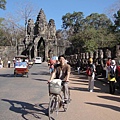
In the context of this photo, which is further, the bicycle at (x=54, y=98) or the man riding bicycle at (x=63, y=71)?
the man riding bicycle at (x=63, y=71)

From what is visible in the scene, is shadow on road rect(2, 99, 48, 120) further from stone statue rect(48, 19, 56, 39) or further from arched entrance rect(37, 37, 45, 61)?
stone statue rect(48, 19, 56, 39)

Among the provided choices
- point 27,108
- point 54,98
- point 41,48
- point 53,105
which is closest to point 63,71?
point 54,98

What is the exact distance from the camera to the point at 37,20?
75.1 m

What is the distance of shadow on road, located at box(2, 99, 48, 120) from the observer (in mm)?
7845

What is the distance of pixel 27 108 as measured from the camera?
8.62 m

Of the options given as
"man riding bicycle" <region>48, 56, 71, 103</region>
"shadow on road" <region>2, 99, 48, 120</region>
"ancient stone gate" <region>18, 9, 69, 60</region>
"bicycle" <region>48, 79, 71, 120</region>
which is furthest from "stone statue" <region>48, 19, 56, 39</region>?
"bicycle" <region>48, 79, 71, 120</region>

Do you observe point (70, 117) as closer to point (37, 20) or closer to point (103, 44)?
point (103, 44)

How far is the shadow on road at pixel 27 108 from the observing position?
7.84m

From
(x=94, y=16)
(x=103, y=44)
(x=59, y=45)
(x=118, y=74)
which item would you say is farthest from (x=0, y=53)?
(x=118, y=74)

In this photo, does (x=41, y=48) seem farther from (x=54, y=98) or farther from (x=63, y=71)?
(x=54, y=98)

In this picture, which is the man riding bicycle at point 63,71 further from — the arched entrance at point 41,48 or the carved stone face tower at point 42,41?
the arched entrance at point 41,48

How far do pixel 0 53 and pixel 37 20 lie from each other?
17140 millimetres

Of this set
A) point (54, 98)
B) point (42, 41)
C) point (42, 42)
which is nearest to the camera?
point (54, 98)

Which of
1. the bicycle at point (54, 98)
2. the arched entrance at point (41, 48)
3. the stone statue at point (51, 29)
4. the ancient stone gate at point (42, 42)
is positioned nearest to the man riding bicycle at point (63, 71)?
the bicycle at point (54, 98)
